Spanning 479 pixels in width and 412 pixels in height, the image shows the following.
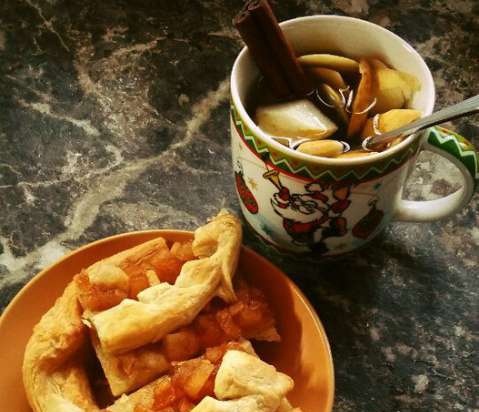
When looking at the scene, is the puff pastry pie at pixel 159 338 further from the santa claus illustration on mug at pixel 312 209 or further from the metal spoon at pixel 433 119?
the metal spoon at pixel 433 119

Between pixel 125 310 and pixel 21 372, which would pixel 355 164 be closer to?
pixel 125 310

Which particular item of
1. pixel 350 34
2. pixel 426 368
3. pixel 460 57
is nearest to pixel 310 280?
pixel 426 368

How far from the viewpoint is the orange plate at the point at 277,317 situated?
2.38 feet

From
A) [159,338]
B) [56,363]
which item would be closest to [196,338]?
[159,338]

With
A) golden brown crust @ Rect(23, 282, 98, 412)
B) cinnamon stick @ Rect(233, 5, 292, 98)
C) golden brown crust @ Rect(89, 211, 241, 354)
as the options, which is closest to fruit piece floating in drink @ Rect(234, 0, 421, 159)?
cinnamon stick @ Rect(233, 5, 292, 98)

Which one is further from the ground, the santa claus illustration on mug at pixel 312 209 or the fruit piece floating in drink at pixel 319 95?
the fruit piece floating in drink at pixel 319 95

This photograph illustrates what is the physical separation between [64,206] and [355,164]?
1.29 ft

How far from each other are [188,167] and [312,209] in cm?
25

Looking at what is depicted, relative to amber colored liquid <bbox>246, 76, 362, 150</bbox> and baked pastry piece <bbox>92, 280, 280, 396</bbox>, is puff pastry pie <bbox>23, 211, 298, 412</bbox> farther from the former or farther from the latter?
amber colored liquid <bbox>246, 76, 362, 150</bbox>

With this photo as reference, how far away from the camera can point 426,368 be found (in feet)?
2.64

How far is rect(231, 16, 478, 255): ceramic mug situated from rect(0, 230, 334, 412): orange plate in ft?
0.18

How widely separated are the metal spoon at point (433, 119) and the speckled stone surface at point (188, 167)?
190 mm

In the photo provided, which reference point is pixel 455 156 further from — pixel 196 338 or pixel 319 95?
pixel 196 338

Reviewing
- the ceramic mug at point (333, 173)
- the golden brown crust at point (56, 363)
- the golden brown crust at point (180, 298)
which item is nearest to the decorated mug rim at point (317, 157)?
the ceramic mug at point (333, 173)
